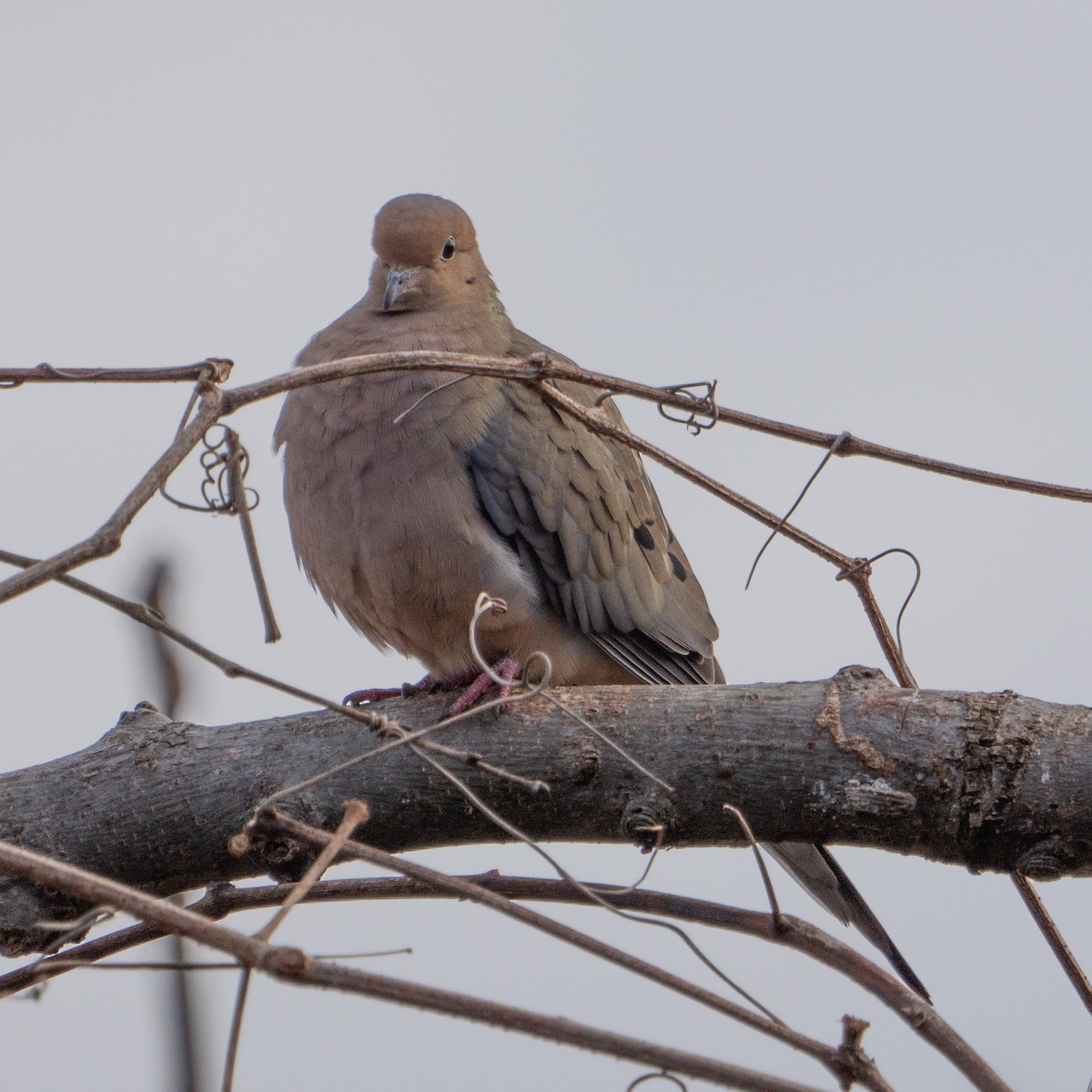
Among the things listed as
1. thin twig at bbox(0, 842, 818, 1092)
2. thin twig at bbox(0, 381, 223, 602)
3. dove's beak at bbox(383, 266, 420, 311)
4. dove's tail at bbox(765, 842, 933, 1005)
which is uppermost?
dove's beak at bbox(383, 266, 420, 311)

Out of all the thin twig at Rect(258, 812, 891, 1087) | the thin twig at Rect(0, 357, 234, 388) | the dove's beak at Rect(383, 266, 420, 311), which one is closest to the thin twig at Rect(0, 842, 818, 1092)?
the thin twig at Rect(258, 812, 891, 1087)

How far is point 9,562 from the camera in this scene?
1.50m

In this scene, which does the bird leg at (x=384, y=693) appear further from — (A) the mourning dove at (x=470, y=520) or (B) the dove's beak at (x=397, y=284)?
(B) the dove's beak at (x=397, y=284)

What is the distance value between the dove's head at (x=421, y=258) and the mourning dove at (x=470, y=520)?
4 centimetres

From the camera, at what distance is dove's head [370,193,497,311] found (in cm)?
332

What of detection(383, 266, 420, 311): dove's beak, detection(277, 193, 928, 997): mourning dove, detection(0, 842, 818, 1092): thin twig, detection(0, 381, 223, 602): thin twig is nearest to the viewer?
detection(0, 842, 818, 1092): thin twig

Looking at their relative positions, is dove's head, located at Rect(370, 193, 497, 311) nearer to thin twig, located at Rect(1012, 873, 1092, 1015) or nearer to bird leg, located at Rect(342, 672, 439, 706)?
bird leg, located at Rect(342, 672, 439, 706)

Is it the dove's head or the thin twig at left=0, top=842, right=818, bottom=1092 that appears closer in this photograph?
the thin twig at left=0, top=842, right=818, bottom=1092

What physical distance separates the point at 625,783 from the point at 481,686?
0.67 meters

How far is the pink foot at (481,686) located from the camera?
105 inches

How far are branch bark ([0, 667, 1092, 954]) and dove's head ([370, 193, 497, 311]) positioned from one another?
1.32 metres

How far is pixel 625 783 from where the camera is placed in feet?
6.97

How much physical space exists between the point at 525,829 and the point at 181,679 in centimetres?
88

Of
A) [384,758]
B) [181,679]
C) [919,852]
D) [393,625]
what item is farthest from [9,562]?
[393,625]
